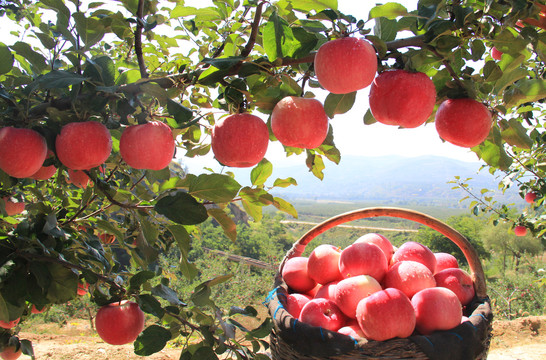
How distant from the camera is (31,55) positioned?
75 cm

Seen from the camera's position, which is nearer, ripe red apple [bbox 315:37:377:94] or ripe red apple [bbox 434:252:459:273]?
ripe red apple [bbox 315:37:377:94]

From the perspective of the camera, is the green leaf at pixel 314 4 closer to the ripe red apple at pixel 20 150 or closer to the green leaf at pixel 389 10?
the green leaf at pixel 389 10

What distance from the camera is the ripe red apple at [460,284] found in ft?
4.48

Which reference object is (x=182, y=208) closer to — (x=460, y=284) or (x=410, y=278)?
(x=410, y=278)

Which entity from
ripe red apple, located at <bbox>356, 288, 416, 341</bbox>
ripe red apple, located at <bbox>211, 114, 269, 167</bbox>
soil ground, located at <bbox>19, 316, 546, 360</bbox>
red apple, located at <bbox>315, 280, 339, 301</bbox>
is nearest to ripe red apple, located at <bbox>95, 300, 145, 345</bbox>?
ripe red apple, located at <bbox>211, 114, 269, 167</bbox>

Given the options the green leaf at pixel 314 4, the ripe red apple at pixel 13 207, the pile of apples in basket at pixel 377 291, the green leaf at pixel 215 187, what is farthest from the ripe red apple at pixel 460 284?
the ripe red apple at pixel 13 207

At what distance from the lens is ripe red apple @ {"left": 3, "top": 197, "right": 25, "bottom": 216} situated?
4.24 ft

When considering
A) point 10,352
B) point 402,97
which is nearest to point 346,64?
point 402,97

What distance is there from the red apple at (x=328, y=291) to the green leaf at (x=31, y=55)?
1181 millimetres

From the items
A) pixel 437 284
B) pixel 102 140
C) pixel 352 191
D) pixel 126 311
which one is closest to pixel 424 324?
pixel 437 284

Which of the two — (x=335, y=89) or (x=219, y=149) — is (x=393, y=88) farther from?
(x=219, y=149)

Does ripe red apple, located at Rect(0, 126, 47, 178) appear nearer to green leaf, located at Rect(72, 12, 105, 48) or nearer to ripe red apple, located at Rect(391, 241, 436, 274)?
green leaf, located at Rect(72, 12, 105, 48)

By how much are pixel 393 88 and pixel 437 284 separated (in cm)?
116

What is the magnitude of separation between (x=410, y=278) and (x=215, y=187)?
0.97 m
